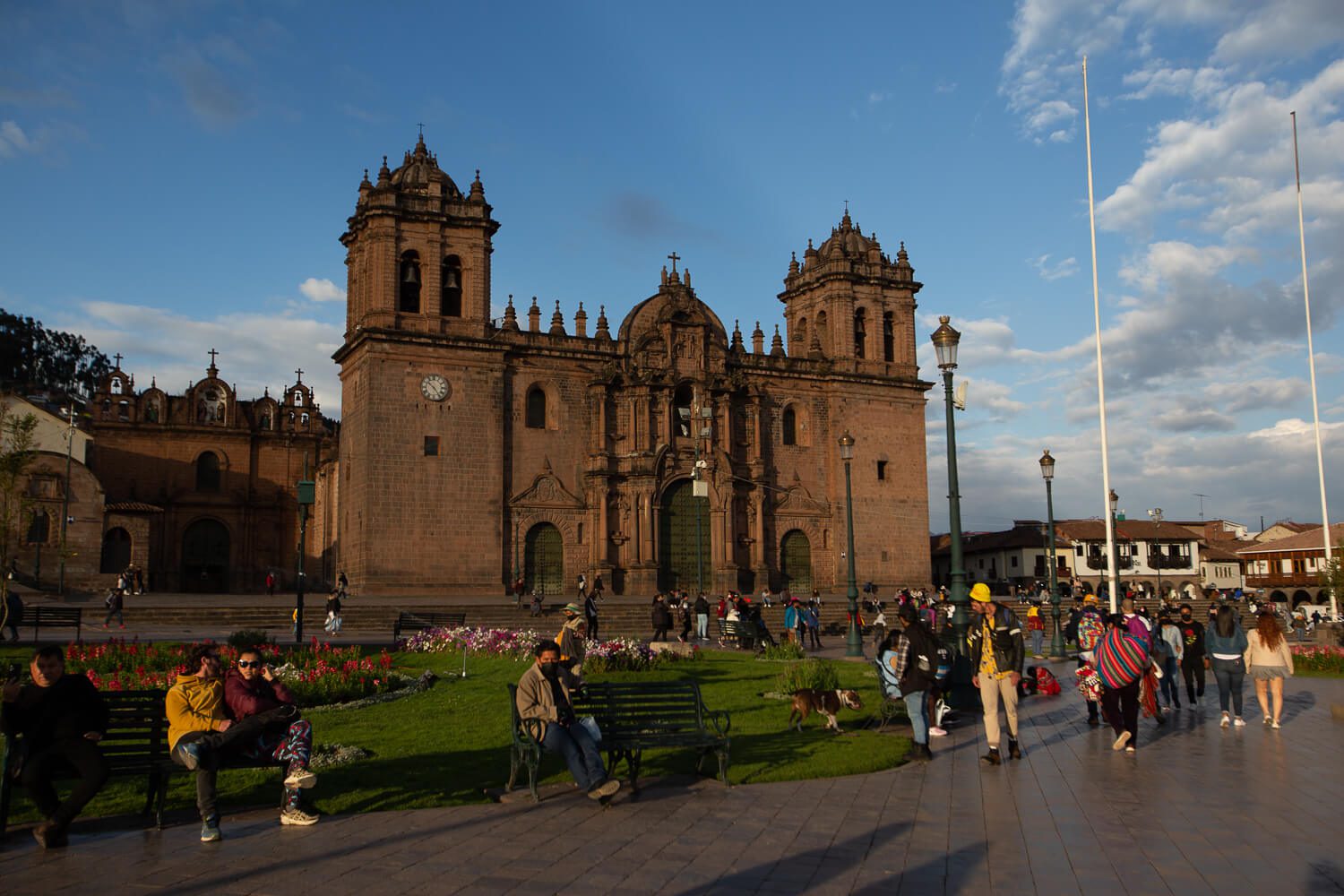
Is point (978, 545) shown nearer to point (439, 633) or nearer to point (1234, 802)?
point (439, 633)

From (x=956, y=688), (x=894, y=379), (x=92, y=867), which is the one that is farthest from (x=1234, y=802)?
(x=894, y=379)

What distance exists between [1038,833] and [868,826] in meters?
1.16

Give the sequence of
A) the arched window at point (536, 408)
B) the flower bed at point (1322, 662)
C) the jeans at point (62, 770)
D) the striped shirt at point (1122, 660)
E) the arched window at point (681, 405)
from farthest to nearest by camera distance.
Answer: the arched window at point (681, 405) → the arched window at point (536, 408) → the flower bed at point (1322, 662) → the striped shirt at point (1122, 660) → the jeans at point (62, 770)

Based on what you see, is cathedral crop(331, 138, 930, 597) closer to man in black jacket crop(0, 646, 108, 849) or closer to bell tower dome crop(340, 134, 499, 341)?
bell tower dome crop(340, 134, 499, 341)

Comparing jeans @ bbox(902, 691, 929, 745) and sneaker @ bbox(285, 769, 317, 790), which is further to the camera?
jeans @ bbox(902, 691, 929, 745)

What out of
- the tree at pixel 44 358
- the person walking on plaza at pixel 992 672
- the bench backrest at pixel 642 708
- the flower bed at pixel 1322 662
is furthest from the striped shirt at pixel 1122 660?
the tree at pixel 44 358

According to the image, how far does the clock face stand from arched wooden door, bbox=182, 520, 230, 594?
676 inches

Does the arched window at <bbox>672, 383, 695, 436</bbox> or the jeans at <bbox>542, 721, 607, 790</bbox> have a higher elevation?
the arched window at <bbox>672, 383, 695, 436</bbox>

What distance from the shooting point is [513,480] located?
3934 cm

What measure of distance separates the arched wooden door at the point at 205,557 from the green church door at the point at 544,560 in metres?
17.9

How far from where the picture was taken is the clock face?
37719 millimetres

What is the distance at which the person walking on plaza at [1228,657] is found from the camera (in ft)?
41.4

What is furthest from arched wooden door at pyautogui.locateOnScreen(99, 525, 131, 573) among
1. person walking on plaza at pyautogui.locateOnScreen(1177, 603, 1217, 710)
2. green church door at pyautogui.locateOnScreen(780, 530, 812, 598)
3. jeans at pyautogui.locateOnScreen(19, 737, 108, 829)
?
person walking on plaza at pyautogui.locateOnScreen(1177, 603, 1217, 710)

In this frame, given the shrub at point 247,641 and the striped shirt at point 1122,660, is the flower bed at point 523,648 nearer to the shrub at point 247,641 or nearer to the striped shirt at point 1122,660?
the shrub at point 247,641
